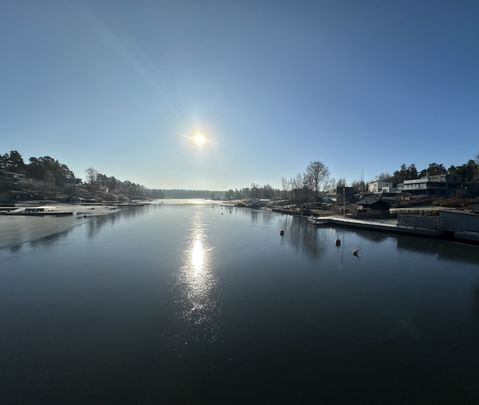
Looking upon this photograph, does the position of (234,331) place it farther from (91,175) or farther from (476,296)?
(91,175)

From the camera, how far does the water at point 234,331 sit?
7699 mm

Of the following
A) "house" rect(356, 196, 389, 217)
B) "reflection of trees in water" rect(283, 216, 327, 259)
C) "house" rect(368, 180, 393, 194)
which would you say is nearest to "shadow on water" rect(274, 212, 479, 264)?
"reflection of trees in water" rect(283, 216, 327, 259)

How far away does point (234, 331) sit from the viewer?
11.0 metres

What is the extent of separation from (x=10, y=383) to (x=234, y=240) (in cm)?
2748

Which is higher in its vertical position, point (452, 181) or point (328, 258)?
point (452, 181)

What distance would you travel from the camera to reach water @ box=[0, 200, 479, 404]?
25.3 feet

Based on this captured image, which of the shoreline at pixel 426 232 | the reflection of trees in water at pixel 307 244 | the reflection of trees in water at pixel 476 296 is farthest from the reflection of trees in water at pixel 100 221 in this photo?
the shoreline at pixel 426 232

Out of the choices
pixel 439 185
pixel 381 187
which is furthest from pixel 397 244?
pixel 381 187

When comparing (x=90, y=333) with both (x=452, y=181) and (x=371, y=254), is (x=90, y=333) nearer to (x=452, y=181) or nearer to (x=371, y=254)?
(x=371, y=254)

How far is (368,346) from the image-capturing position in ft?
33.0

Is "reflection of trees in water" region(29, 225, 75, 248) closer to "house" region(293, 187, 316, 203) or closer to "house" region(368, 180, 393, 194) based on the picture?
"house" region(293, 187, 316, 203)

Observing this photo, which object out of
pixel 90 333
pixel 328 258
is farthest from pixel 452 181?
pixel 90 333

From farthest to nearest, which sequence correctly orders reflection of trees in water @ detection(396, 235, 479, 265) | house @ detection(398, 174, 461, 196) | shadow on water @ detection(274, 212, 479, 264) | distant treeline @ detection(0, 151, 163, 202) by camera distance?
distant treeline @ detection(0, 151, 163, 202) < house @ detection(398, 174, 461, 196) < shadow on water @ detection(274, 212, 479, 264) < reflection of trees in water @ detection(396, 235, 479, 265)

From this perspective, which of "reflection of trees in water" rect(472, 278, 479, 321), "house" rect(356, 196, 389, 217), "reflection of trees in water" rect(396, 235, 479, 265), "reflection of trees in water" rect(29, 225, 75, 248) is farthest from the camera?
"house" rect(356, 196, 389, 217)
